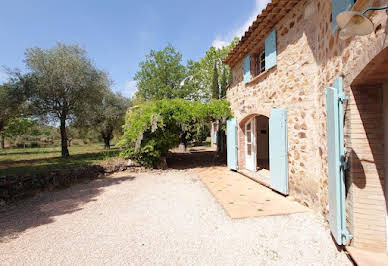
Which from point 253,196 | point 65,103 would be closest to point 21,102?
point 65,103

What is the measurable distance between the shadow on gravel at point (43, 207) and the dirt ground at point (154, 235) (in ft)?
0.07

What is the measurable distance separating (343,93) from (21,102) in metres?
13.8

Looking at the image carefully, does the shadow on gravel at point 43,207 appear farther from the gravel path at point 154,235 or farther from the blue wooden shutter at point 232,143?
the blue wooden shutter at point 232,143

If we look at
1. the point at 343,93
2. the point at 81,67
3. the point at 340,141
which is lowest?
the point at 340,141

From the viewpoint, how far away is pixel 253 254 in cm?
257

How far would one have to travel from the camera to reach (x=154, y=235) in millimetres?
3096

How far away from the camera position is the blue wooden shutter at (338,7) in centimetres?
245

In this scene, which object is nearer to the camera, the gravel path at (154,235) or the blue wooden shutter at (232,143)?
the gravel path at (154,235)

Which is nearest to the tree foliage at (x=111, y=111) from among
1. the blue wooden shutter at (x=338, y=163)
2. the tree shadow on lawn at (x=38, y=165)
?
the tree shadow on lawn at (x=38, y=165)

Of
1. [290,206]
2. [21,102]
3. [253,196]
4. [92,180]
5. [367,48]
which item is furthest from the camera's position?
[21,102]

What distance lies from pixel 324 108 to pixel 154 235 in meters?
3.61

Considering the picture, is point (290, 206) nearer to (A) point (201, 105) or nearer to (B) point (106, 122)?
(A) point (201, 105)

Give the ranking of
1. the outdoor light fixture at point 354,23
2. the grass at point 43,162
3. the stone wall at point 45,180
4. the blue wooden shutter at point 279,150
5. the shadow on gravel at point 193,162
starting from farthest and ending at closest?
the shadow on gravel at point 193,162 < the grass at point 43,162 < the stone wall at point 45,180 < the blue wooden shutter at point 279,150 < the outdoor light fixture at point 354,23

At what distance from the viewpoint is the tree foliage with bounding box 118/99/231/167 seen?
25.0 ft
